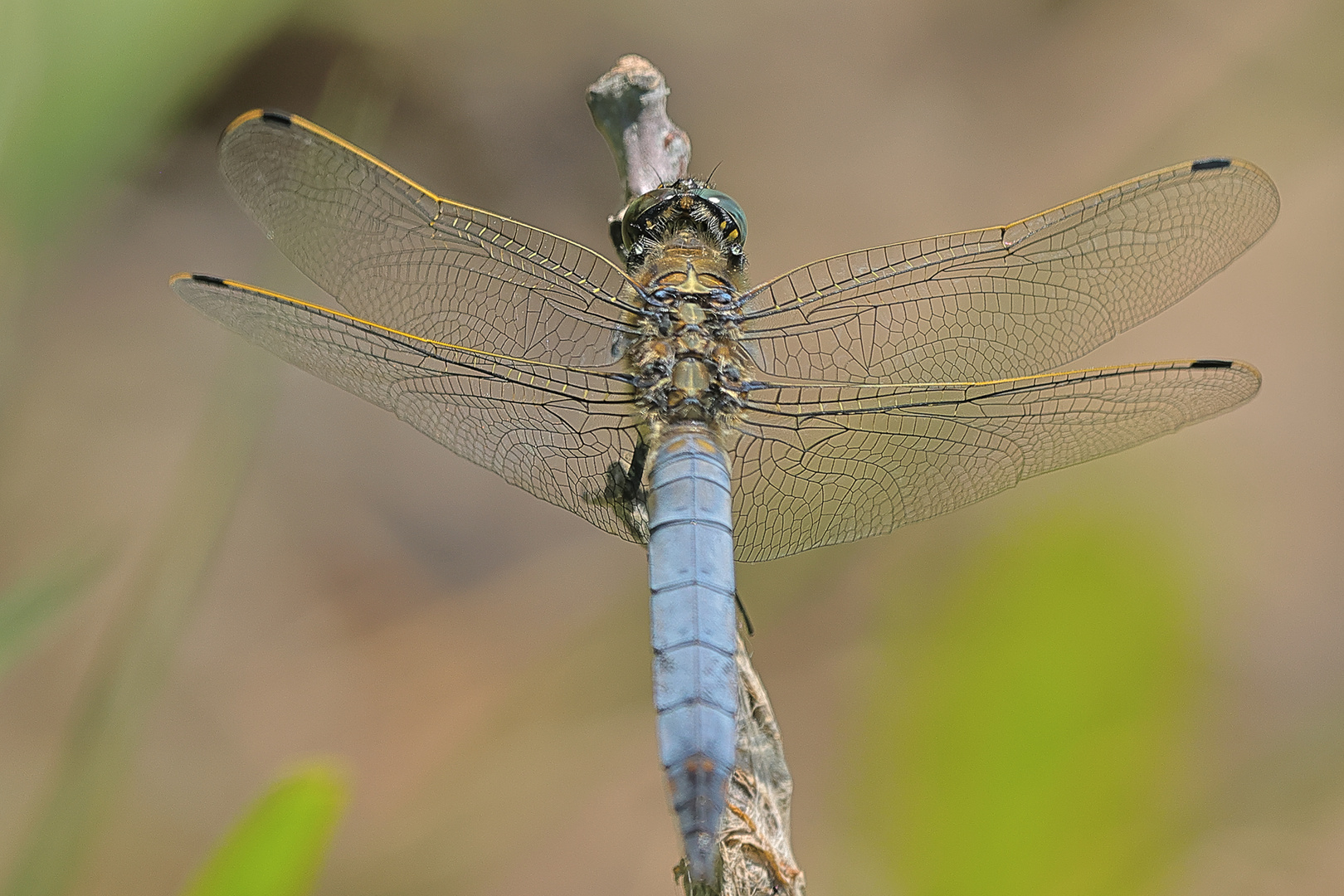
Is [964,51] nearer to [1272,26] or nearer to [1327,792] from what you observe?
[1272,26]

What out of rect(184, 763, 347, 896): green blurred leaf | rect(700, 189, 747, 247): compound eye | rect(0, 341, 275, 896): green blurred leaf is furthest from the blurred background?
rect(700, 189, 747, 247): compound eye

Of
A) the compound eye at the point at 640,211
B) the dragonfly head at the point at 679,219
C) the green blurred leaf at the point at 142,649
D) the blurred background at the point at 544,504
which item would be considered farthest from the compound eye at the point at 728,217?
the green blurred leaf at the point at 142,649

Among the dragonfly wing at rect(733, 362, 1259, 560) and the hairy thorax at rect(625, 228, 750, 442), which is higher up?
the hairy thorax at rect(625, 228, 750, 442)

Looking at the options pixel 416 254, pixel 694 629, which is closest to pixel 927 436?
pixel 694 629

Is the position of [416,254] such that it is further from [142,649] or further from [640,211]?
[142,649]

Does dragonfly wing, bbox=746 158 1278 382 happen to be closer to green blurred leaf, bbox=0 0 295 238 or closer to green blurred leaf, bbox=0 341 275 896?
green blurred leaf, bbox=0 341 275 896

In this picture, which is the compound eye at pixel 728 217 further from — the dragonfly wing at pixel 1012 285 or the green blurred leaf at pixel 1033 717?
the green blurred leaf at pixel 1033 717
